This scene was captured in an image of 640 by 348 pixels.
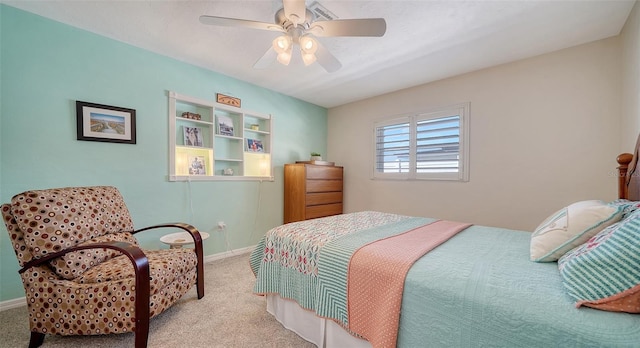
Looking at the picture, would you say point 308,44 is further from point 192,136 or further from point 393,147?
point 393,147

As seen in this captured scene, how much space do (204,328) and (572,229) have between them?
226 cm

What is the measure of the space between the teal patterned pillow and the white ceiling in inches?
71.8

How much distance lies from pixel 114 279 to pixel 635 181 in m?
3.35

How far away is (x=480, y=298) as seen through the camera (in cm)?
91

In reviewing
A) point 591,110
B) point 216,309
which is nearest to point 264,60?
point 216,309

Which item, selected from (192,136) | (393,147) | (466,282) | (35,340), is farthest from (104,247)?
(393,147)

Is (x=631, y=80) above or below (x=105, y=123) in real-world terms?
above

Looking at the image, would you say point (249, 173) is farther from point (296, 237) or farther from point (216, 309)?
point (296, 237)

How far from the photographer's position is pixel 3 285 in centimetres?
195

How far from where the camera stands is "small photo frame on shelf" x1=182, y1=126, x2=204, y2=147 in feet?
9.70

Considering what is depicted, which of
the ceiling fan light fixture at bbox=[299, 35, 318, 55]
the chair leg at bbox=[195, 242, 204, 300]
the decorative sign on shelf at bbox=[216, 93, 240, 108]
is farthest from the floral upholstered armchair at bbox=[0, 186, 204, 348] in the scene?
the decorative sign on shelf at bbox=[216, 93, 240, 108]

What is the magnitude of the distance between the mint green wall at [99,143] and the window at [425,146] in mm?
2111

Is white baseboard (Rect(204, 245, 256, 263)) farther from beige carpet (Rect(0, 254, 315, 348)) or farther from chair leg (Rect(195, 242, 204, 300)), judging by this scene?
chair leg (Rect(195, 242, 204, 300))

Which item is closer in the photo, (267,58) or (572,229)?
(572,229)
